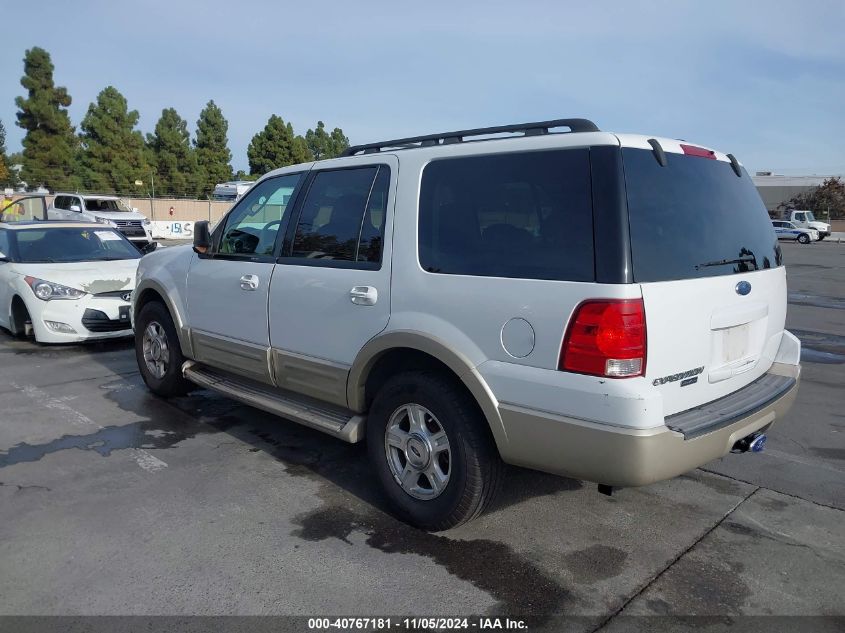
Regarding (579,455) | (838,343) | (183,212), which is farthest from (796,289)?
(183,212)

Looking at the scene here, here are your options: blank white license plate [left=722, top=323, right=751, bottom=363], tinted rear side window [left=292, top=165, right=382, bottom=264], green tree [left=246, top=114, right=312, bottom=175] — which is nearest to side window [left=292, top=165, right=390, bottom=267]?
tinted rear side window [left=292, top=165, right=382, bottom=264]

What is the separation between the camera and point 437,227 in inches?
141

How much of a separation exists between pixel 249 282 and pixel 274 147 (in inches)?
2161

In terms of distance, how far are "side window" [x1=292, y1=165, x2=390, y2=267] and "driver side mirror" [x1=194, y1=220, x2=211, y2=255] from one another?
1060 millimetres

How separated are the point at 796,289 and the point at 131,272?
1468 centimetres

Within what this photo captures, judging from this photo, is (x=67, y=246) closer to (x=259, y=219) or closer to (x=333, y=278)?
(x=259, y=219)

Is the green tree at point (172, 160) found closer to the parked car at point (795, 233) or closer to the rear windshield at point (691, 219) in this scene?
the parked car at point (795, 233)

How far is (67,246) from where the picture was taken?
8891mm

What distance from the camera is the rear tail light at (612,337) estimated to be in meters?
2.83

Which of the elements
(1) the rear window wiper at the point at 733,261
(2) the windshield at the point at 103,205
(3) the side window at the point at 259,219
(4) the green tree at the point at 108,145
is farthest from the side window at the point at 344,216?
(4) the green tree at the point at 108,145

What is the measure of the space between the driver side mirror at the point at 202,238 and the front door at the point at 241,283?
0.06 meters

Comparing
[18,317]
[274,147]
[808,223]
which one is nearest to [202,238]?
Result: [18,317]

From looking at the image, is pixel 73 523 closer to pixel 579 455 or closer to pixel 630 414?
pixel 579 455

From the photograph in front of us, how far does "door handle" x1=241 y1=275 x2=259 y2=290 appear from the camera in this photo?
15.0 feet
